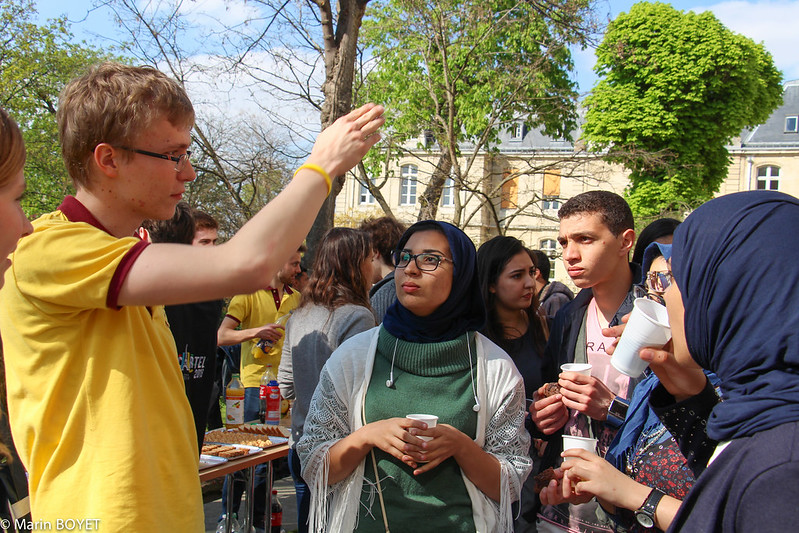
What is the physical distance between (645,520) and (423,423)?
800 millimetres

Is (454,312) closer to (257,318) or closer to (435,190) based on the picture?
(257,318)

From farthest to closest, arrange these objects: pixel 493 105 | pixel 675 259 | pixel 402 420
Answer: pixel 493 105, pixel 402 420, pixel 675 259

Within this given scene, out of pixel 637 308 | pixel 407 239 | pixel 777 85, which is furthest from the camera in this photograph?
pixel 777 85

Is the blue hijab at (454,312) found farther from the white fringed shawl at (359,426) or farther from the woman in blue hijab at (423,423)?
the white fringed shawl at (359,426)

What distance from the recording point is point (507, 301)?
3.89 m

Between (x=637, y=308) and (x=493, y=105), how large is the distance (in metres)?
11.1

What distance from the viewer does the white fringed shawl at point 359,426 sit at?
8.09 ft

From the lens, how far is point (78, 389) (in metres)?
1.46

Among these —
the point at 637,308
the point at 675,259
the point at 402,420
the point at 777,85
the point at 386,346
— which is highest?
the point at 777,85

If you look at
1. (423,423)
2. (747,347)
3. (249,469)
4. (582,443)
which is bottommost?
(249,469)

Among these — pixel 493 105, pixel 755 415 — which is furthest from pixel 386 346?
pixel 493 105

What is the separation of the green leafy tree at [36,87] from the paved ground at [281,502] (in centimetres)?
1901

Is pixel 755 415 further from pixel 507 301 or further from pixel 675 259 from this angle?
pixel 507 301

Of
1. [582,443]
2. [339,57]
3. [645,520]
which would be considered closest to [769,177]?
[339,57]
